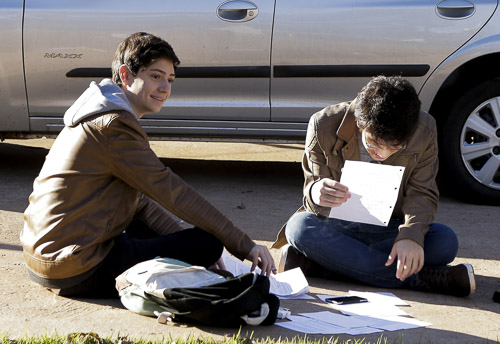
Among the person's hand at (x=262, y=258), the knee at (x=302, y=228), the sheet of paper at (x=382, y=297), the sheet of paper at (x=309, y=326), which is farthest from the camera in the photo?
the knee at (x=302, y=228)

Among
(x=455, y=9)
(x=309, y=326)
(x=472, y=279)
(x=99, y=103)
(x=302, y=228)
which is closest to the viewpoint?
(x=309, y=326)

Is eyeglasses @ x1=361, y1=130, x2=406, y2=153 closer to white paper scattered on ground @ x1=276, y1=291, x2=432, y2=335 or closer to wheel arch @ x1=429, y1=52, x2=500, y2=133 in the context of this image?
white paper scattered on ground @ x1=276, y1=291, x2=432, y2=335

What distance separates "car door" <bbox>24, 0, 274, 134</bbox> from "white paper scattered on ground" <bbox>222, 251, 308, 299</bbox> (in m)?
1.92

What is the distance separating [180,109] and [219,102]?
0.27 metres

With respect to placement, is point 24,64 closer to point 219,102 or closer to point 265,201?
point 219,102

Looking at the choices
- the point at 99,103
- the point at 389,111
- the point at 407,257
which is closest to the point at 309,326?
the point at 407,257

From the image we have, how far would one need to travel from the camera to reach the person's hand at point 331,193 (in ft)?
12.6

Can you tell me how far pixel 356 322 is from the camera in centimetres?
345

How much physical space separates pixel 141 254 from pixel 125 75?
747 mm

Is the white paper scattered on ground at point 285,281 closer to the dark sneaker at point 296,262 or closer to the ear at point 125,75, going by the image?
the dark sneaker at point 296,262

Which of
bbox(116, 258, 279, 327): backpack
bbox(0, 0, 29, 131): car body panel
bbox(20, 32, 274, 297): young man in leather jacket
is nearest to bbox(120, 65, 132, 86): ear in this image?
bbox(20, 32, 274, 297): young man in leather jacket

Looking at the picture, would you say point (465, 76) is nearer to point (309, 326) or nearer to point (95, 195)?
point (309, 326)

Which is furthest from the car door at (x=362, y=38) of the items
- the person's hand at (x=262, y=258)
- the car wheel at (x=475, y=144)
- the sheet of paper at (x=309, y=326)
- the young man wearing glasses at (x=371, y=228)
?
the sheet of paper at (x=309, y=326)

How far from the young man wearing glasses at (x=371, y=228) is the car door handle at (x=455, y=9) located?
1788 millimetres
